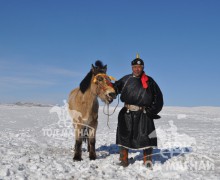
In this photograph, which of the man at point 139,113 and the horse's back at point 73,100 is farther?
the horse's back at point 73,100

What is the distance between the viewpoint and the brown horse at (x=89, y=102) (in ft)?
20.5

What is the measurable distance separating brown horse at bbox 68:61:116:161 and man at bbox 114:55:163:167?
0.59 metres

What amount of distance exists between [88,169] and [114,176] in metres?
0.61

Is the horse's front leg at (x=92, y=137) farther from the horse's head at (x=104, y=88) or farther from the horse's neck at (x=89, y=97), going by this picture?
the horse's head at (x=104, y=88)

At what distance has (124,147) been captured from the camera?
6500mm

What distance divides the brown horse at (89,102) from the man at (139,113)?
59 centimetres

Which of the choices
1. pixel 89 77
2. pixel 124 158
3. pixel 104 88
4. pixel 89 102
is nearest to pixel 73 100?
pixel 89 102

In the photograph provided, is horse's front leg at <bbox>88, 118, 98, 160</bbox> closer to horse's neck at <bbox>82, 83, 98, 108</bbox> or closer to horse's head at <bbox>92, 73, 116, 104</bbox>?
horse's neck at <bbox>82, 83, 98, 108</bbox>

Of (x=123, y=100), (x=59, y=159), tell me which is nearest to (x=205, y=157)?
(x=123, y=100)

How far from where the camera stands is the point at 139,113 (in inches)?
252

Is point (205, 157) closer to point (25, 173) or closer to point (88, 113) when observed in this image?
point (88, 113)

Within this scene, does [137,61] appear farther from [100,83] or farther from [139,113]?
[139,113]

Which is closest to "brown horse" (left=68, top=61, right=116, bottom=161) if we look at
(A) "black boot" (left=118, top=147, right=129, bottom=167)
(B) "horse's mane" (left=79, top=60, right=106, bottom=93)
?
(B) "horse's mane" (left=79, top=60, right=106, bottom=93)

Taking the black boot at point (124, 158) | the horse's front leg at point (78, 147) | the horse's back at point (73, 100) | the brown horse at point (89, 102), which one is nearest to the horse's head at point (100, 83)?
the brown horse at point (89, 102)
